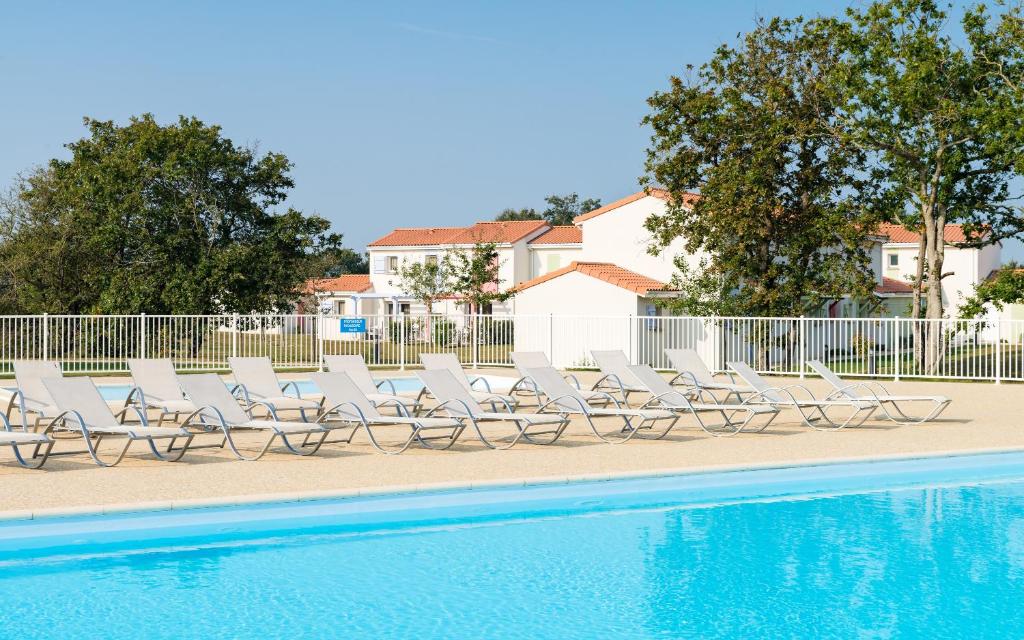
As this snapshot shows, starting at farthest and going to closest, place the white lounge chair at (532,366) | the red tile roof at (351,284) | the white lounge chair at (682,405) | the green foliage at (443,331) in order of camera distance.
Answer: the red tile roof at (351,284), the green foliage at (443,331), the white lounge chair at (532,366), the white lounge chair at (682,405)

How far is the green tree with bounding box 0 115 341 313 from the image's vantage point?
34500 millimetres

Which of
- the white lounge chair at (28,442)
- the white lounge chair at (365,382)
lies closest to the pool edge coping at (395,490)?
the white lounge chair at (28,442)

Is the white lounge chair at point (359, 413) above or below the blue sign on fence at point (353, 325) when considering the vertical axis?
below

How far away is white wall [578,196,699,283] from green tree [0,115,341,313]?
882cm

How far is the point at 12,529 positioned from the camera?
791 cm

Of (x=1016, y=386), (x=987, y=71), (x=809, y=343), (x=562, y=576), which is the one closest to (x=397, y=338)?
(x=809, y=343)

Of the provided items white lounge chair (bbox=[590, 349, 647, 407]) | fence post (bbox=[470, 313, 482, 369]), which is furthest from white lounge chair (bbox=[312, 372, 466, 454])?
fence post (bbox=[470, 313, 482, 369])

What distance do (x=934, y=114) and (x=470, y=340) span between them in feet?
42.6

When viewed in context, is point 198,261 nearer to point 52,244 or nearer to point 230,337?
point 52,244

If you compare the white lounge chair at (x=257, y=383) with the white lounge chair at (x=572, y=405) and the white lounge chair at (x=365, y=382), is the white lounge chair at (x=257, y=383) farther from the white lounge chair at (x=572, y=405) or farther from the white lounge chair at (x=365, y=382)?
the white lounge chair at (x=572, y=405)

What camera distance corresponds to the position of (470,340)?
28.1m

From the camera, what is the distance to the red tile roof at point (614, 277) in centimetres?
3453

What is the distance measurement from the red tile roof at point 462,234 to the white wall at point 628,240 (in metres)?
21.5

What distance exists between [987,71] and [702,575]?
25.0 metres
